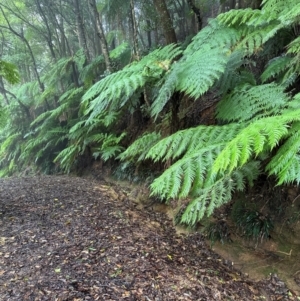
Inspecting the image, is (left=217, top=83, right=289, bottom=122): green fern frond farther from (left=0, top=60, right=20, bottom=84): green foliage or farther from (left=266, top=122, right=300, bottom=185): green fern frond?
(left=0, top=60, right=20, bottom=84): green foliage

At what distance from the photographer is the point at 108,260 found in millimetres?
2615

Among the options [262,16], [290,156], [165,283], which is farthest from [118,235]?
[262,16]

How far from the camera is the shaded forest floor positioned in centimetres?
223

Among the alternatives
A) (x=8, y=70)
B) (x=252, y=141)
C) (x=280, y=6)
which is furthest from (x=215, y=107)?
(x=8, y=70)

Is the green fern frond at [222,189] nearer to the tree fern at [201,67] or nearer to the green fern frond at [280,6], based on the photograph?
the tree fern at [201,67]

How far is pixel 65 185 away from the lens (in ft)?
17.7

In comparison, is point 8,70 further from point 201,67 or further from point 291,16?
point 291,16

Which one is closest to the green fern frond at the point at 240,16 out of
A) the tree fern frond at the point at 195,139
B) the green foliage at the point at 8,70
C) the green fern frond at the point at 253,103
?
the green fern frond at the point at 253,103

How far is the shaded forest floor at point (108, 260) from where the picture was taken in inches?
87.8

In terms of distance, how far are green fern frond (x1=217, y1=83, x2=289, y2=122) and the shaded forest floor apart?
1441 millimetres

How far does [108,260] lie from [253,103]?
1916mm

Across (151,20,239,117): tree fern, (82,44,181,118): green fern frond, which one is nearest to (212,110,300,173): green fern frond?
(151,20,239,117): tree fern

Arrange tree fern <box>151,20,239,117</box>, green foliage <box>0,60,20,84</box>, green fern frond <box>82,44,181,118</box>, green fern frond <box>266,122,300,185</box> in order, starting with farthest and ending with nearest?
1. green foliage <box>0,60,20,84</box>
2. green fern frond <box>82,44,181,118</box>
3. tree fern <box>151,20,239,117</box>
4. green fern frond <box>266,122,300,185</box>

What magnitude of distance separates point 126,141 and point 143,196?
1.77 metres
